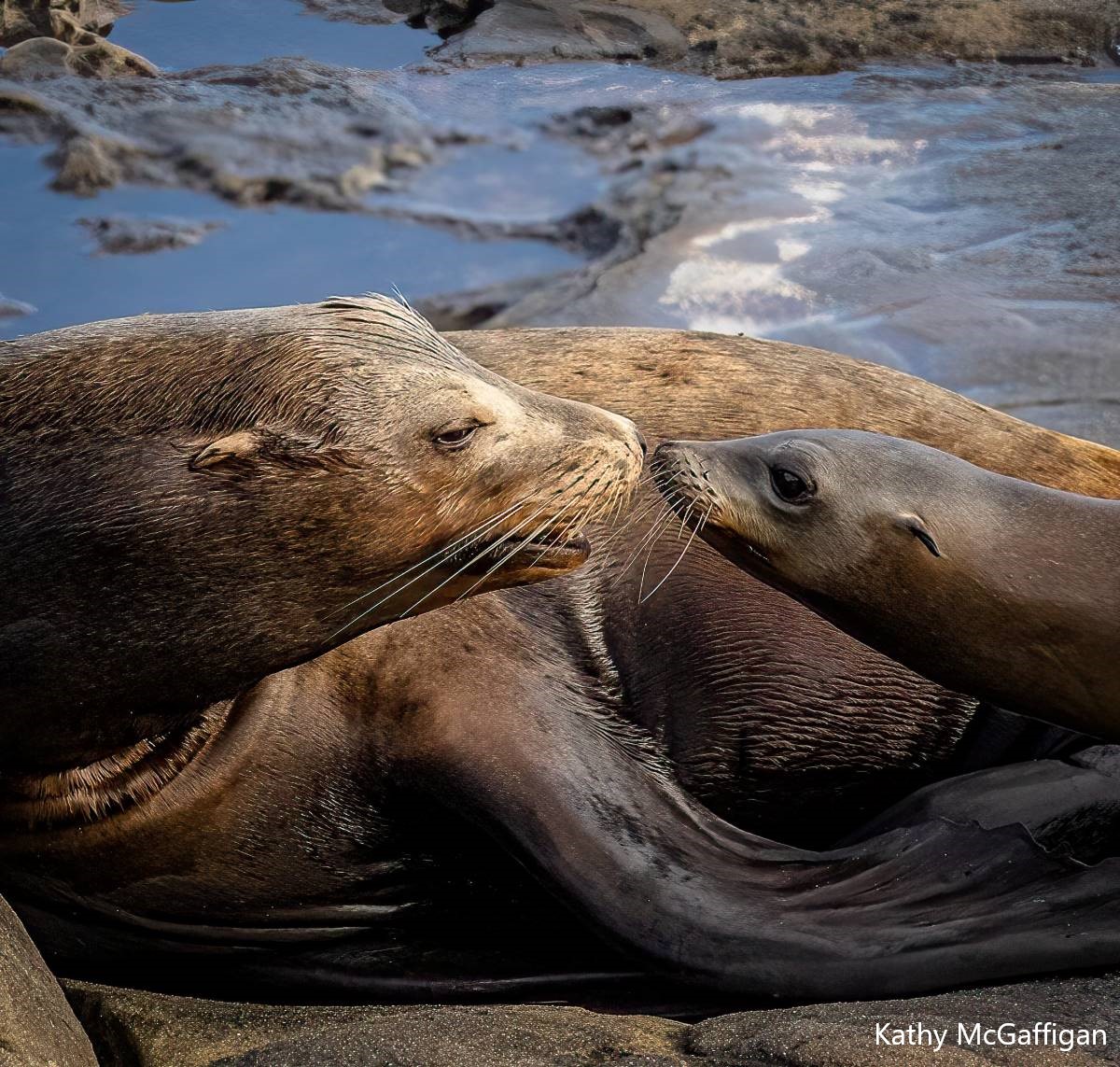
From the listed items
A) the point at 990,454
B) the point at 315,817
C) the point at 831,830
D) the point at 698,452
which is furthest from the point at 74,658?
the point at 990,454

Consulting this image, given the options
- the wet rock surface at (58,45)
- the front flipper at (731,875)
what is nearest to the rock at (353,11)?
the wet rock surface at (58,45)

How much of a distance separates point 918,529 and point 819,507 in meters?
0.22

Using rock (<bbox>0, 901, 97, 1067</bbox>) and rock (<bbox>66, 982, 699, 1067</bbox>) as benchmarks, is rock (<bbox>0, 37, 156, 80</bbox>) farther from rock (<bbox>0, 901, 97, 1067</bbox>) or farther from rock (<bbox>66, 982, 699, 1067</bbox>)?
rock (<bbox>0, 901, 97, 1067</bbox>)

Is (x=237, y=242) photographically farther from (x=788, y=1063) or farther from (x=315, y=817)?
(x=788, y=1063)

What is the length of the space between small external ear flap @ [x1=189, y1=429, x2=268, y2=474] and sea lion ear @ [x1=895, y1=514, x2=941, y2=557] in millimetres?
1373

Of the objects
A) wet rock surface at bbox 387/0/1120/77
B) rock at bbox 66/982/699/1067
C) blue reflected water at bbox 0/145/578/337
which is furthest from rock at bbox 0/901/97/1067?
wet rock surface at bbox 387/0/1120/77

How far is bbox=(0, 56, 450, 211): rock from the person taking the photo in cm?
849

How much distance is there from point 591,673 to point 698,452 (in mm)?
559

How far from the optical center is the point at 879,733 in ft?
12.8

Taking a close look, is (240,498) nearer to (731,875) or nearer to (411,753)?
(411,753)

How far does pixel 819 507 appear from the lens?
3.66 metres

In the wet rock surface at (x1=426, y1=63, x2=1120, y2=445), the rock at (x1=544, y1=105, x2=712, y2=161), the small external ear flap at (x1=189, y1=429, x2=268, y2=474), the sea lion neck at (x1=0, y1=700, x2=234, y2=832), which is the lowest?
the wet rock surface at (x1=426, y1=63, x2=1120, y2=445)

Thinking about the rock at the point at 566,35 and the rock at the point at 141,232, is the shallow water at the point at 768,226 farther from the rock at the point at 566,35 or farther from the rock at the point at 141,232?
the rock at the point at 566,35

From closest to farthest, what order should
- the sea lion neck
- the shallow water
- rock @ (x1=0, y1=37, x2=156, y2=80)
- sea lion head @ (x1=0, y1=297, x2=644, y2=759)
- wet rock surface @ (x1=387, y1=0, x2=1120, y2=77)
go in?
1. sea lion head @ (x1=0, y1=297, x2=644, y2=759)
2. the sea lion neck
3. the shallow water
4. rock @ (x1=0, y1=37, x2=156, y2=80)
5. wet rock surface @ (x1=387, y1=0, x2=1120, y2=77)
